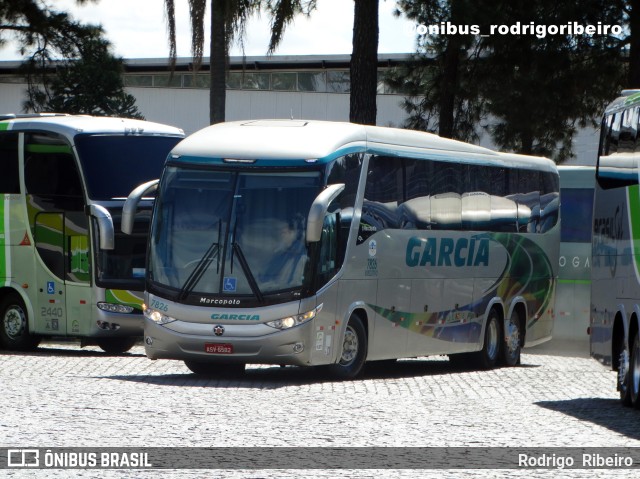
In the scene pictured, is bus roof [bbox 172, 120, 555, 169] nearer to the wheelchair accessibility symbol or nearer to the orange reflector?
the wheelchair accessibility symbol

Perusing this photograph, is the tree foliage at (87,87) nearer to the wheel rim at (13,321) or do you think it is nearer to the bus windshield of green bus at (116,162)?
the bus windshield of green bus at (116,162)

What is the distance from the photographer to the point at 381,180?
62.8 feet

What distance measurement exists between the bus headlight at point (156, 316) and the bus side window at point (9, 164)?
6458mm

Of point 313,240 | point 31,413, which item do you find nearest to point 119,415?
point 31,413

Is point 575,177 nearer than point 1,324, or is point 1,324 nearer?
point 1,324

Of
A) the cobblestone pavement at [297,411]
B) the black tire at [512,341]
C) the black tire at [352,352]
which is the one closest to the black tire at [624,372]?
the cobblestone pavement at [297,411]

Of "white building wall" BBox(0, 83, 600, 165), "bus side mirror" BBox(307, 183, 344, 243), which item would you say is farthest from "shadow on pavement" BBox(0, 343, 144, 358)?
"white building wall" BBox(0, 83, 600, 165)

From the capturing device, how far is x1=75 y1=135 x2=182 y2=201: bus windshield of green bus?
22.8 metres

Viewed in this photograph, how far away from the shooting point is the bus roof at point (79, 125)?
2311 centimetres

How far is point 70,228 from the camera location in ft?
75.6

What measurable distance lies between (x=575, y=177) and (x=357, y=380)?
10883mm

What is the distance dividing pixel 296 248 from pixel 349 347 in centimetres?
180

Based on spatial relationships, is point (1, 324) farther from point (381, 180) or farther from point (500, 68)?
point (500, 68)

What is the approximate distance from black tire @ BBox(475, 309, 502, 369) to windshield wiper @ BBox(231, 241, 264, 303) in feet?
21.4
